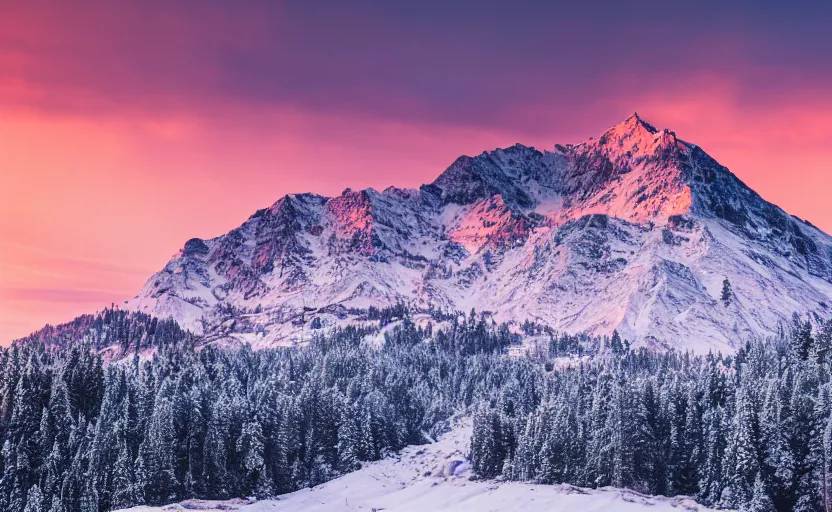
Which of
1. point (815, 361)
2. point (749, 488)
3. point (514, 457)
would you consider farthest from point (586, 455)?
point (815, 361)

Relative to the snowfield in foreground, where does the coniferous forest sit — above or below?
above

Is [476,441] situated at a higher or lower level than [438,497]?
higher

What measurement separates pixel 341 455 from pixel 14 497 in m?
77.5

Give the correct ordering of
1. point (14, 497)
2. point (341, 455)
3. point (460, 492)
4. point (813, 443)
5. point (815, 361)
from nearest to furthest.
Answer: point (813, 443) < point (14, 497) < point (460, 492) < point (815, 361) < point (341, 455)

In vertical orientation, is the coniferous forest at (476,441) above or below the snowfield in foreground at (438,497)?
above

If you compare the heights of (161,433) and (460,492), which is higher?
(161,433)

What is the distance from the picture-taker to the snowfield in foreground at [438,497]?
13462 centimetres

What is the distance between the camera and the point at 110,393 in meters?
172

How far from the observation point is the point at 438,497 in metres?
162

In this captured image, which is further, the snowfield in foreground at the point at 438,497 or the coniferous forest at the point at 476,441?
the snowfield in foreground at the point at 438,497

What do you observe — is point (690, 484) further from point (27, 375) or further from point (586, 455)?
point (27, 375)

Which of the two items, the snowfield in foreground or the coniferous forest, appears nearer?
the coniferous forest

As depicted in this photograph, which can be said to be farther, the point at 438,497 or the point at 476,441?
the point at 476,441

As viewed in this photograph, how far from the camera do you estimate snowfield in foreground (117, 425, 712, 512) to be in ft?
442
